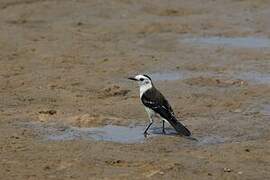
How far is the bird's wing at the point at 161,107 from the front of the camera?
11.3 m

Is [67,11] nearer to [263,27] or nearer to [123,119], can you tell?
[263,27]

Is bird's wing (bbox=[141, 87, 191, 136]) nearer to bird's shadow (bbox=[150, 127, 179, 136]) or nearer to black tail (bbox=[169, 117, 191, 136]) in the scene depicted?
black tail (bbox=[169, 117, 191, 136])

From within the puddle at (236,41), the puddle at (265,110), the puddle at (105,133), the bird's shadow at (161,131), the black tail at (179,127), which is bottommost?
the puddle at (236,41)

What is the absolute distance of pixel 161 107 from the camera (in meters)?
11.6

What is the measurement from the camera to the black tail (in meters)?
11.3

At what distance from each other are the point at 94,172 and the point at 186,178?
0.99 metres

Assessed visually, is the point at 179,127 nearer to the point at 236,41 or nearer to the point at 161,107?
the point at 161,107

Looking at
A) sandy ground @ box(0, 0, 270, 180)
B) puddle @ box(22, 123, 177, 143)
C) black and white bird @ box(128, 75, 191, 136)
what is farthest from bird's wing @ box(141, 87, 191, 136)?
puddle @ box(22, 123, 177, 143)

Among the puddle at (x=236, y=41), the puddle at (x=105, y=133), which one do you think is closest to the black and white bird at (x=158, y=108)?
the puddle at (x=105, y=133)

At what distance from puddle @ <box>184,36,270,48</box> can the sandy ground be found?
0.28 metres

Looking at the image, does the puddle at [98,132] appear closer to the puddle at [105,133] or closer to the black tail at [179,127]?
the puddle at [105,133]

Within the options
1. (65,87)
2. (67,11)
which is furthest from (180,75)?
(67,11)

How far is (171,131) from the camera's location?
464 inches

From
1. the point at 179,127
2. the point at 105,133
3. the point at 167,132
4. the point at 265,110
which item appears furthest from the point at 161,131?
the point at 265,110
